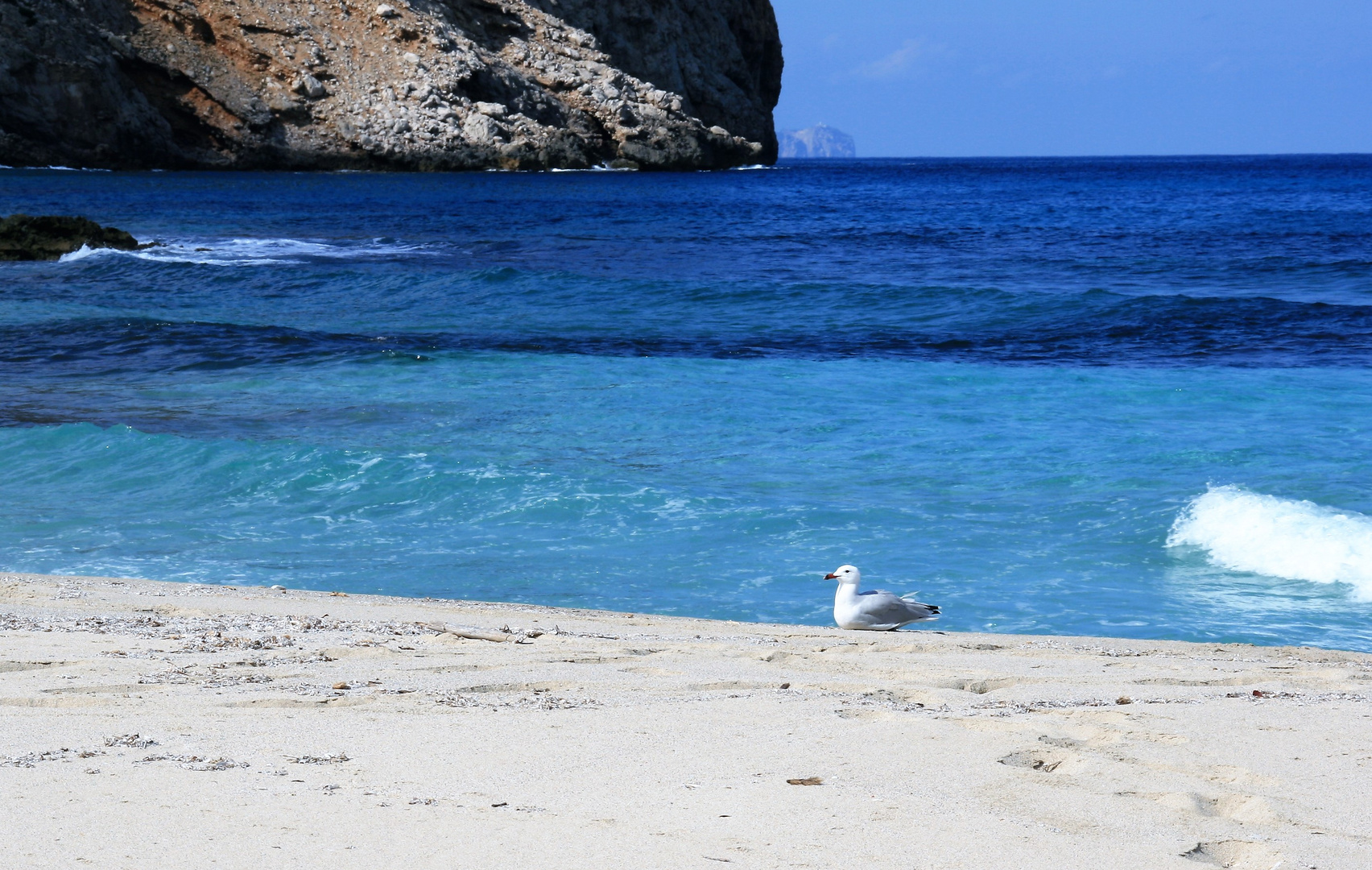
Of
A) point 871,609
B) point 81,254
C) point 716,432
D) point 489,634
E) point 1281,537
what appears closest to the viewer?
point 489,634

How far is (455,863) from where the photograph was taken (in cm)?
263

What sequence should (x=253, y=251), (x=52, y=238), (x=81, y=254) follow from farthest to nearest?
(x=253, y=251), (x=52, y=238), (x=81, y=254)

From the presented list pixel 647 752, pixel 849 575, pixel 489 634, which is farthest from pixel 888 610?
pixel 647 752

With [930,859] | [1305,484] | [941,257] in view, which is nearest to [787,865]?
[930,859]

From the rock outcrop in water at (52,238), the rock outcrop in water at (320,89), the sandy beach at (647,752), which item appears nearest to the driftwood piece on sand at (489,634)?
the sandy beach at (647,752)

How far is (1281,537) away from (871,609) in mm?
3539

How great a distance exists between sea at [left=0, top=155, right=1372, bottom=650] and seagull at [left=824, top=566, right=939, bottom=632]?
818 millimetres

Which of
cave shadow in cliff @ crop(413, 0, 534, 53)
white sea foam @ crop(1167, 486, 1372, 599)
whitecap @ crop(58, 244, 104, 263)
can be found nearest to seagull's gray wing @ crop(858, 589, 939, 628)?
white sea foam @ crop(1167, 486, 1372, 599)

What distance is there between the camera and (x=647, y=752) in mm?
3475

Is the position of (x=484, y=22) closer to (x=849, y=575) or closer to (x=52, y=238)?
(x=52, y=238)

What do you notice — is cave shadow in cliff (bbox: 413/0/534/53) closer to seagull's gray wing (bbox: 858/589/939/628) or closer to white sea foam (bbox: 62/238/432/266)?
white sea foam (bbox: 62/238/432/266)

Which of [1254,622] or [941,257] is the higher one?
[941,257]

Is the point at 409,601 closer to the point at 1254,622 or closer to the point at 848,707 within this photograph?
the point at 848,707

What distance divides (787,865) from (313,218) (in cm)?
3749
